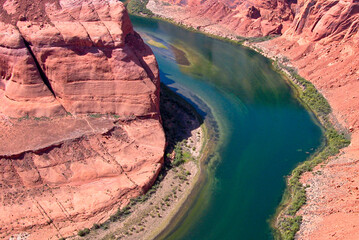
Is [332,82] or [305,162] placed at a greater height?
[332,82]

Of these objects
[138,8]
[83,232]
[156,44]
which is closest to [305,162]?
[83,232]

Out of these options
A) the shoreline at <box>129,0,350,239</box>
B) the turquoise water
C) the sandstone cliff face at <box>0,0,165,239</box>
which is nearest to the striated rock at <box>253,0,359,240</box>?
the shoreline at <box>129,0,350,239</box>

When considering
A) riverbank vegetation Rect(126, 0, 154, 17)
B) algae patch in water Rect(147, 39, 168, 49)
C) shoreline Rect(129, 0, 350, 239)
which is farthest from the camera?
riverbank vegetation Rect(126, 0, 154, 17)

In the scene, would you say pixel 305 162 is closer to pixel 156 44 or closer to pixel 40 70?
pixel 40 70

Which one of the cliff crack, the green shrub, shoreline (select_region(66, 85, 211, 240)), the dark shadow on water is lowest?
the green shrub

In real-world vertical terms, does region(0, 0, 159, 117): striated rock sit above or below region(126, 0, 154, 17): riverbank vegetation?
above

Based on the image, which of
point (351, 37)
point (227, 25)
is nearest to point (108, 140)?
point (351, 37)

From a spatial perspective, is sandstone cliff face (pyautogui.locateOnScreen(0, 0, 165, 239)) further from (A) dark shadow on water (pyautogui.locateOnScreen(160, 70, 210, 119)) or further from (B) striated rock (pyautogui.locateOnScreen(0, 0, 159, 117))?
(A) dark shadow on water (pyautogui.locateOnScreen(160, 70, 210, 119))
